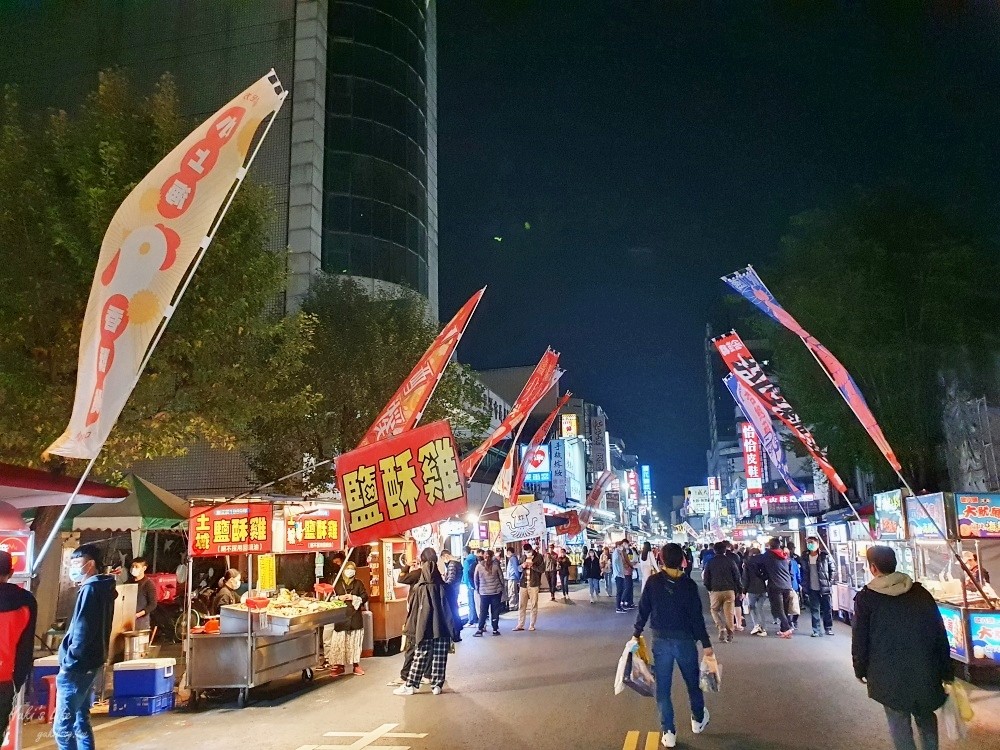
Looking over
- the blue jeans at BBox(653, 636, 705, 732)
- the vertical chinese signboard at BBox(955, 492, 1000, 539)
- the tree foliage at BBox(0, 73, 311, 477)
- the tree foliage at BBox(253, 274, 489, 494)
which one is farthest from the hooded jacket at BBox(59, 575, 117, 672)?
the tree foliage at BBox(253, 274, 489, 494)

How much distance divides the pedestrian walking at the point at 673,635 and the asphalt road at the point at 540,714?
0.34 metres

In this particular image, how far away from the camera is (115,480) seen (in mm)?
14047

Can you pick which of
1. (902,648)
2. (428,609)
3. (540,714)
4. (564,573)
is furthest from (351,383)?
(902,648)

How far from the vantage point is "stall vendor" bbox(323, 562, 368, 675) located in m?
11.4

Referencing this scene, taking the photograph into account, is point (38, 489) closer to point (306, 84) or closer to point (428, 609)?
point (428, 609)

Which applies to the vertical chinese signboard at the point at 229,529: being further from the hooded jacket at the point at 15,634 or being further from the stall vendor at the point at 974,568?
the stall vendor at the point at 974,568

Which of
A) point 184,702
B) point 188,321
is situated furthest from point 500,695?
point 188,321

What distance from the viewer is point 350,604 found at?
467 inches

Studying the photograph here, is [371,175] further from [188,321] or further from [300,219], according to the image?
[188,321]

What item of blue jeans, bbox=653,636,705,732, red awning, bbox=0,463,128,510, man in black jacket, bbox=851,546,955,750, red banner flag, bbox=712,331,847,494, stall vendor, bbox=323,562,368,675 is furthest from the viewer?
red banner flag, bbox=712,331,847,494

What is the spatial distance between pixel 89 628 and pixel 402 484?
12.7 feet

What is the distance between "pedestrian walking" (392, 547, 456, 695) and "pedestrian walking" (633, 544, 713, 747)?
11.8 ft

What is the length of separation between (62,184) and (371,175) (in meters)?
18.4

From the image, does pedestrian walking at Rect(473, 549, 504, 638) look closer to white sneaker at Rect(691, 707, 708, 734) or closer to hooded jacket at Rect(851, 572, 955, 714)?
white sneaker at Rect(691, 707, 708, 734)
